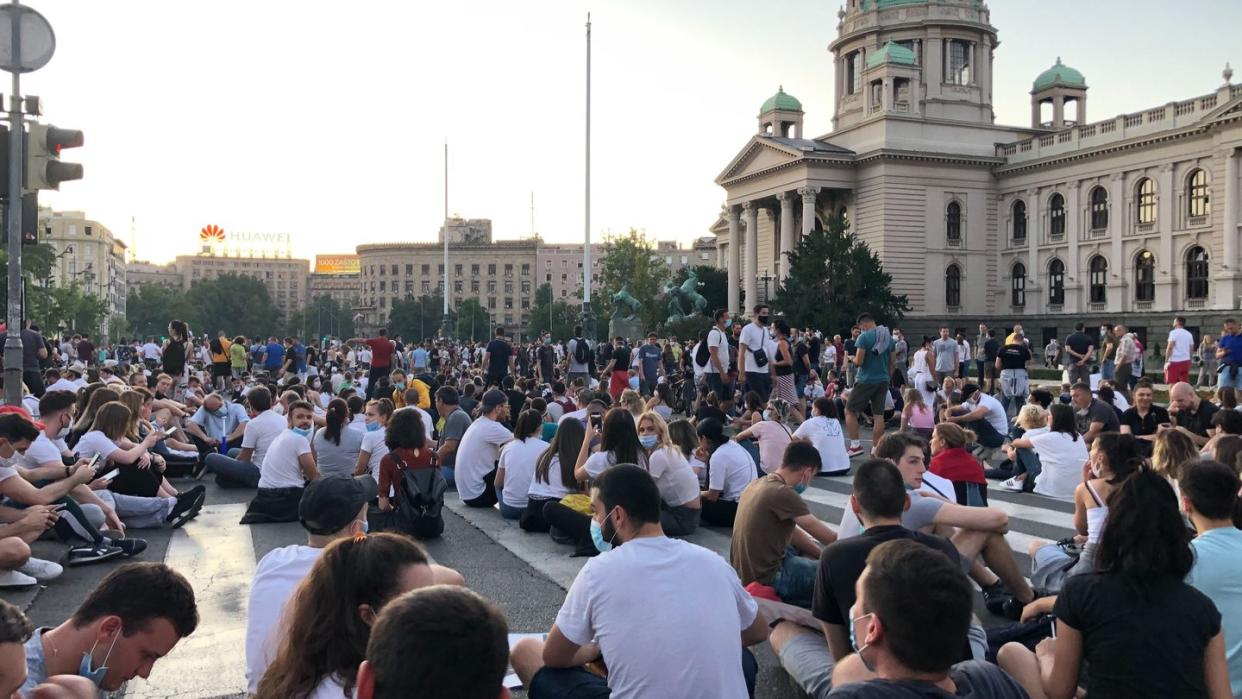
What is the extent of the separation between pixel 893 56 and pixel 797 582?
224ft

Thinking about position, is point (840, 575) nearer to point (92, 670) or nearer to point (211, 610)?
point (92, 670)

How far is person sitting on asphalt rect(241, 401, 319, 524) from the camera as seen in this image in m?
9.51

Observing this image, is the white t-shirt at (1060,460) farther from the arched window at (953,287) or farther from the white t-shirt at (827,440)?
the arched window at (953,287)

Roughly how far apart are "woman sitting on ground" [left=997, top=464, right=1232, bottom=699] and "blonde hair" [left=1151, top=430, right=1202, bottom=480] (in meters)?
3.30

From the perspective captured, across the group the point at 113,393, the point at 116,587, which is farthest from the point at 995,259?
the point at 116,587

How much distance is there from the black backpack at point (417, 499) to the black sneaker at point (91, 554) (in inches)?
84.6

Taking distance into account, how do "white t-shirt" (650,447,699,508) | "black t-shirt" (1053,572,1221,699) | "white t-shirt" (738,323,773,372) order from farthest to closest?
"white t-shirt" (738,323,773,372)
"white t-shirt" (650,447,699,508)
"black t-shirt" (1053,572,1221,699)

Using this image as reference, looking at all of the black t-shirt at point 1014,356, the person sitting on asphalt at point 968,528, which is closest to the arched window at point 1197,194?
the black t-shirt at point 1014,356

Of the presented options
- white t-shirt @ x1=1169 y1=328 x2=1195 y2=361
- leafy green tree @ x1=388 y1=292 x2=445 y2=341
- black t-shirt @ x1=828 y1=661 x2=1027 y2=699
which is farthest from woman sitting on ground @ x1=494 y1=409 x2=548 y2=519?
leafy green tree @ x1=388 y1=292 x2=445 y2=341

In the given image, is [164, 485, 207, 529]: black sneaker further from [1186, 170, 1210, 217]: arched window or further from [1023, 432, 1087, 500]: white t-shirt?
[1186, 170, 1210, 217]: arched window

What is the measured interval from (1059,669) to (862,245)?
1996 inches

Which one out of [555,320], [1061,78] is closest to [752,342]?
[1061,78]

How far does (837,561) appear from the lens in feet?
13.9

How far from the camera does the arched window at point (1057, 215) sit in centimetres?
6128
